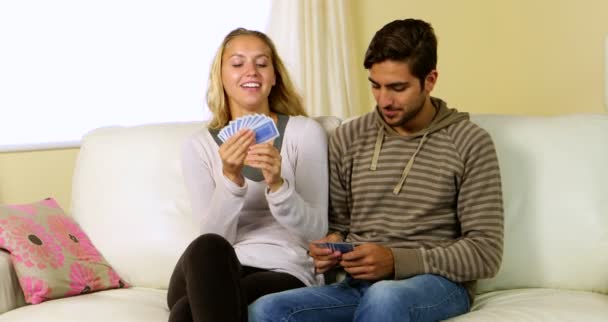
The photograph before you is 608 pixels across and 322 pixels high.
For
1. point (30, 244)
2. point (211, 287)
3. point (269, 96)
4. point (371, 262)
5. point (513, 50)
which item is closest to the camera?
point (211, 287)

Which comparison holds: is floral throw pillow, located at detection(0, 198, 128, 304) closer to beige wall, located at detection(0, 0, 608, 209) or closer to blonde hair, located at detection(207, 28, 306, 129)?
blonde hair, located at detection(207, 28, 306, 129)

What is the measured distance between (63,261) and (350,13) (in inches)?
77.0

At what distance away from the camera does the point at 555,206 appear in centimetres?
237

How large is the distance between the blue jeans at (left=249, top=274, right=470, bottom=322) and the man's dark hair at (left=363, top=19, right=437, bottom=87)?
547 mm

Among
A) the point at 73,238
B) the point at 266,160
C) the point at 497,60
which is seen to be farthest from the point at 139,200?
the point at 497,60

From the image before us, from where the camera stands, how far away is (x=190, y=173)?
7.99ft

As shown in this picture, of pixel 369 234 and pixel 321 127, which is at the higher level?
pixel 321 127

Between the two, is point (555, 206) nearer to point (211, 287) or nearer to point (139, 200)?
point (211, 287)

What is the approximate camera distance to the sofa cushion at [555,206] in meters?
2.34

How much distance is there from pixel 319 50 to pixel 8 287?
1875 millimetres

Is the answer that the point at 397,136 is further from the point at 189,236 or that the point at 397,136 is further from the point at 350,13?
the point at 350,13

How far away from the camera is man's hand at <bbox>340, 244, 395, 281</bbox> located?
6.61 feet

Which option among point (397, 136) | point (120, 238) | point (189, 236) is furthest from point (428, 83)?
point (120, 238)

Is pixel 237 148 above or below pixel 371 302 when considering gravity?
above
